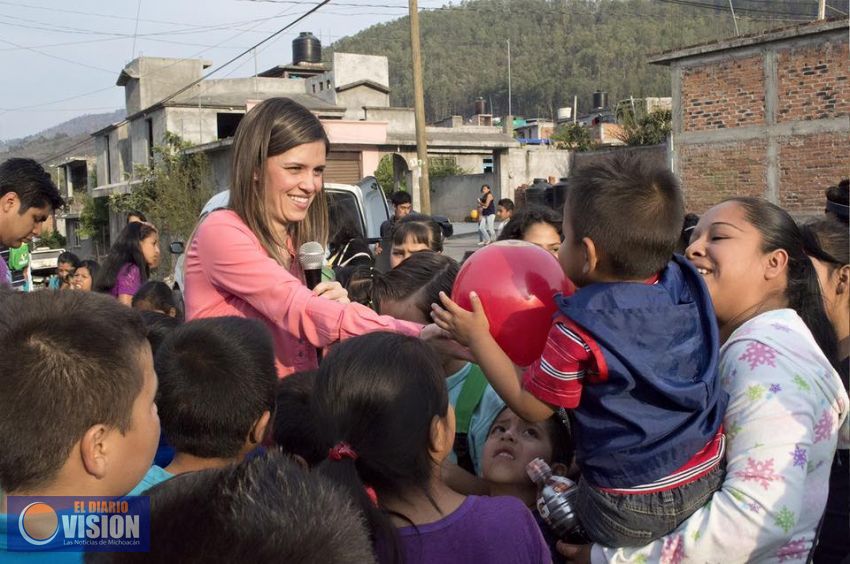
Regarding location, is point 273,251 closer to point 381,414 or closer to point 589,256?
point 381,414

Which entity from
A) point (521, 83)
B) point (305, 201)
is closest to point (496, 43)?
point (521, 83)

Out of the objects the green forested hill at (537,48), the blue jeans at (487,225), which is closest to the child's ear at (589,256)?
the blue jeans at (487,225)

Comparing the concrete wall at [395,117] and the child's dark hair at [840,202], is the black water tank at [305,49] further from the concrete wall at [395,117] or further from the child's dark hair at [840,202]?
the child's dark hair at [840,202]

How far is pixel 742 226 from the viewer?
251 cm

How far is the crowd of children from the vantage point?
1.80 metres

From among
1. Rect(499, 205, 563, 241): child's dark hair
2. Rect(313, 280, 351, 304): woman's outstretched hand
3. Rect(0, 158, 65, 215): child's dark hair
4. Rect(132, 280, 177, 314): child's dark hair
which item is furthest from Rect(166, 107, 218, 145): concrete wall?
Rect(313, 280, 351, 304): woman's outstretched hand

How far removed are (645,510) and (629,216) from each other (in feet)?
2.58

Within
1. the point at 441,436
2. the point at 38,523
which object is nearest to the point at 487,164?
the point at 441,436

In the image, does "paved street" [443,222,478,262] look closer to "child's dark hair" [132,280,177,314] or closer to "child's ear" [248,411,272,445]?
"child's dark hair" [132,280,177,314]

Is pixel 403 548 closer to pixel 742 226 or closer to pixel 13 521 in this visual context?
pixel 13 521

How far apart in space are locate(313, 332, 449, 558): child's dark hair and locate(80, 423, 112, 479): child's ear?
1.66 feet

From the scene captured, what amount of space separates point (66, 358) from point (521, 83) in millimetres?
116772

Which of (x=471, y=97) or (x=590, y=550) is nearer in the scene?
(x=590, y=550)

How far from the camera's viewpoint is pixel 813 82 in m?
18.3
